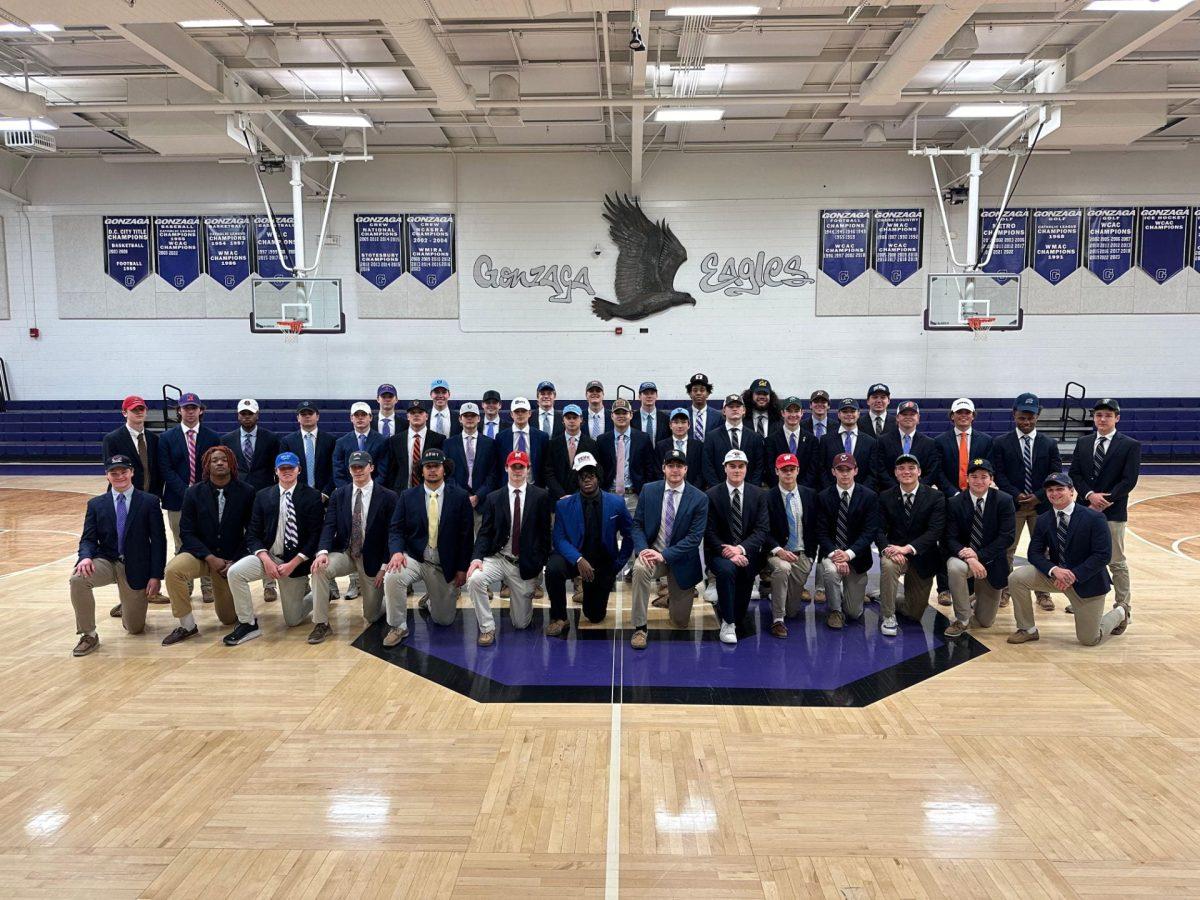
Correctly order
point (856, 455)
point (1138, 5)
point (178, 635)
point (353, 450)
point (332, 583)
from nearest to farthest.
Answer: point (178, 635) < point (332, 583) < point (856, 455) < point (353, 450) < point (1138, 5)

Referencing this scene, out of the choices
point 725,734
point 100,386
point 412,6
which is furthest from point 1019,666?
point 100,386

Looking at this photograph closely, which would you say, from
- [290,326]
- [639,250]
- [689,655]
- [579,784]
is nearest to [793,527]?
[689,655]

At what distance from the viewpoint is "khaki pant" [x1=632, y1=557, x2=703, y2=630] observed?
618 centimetres

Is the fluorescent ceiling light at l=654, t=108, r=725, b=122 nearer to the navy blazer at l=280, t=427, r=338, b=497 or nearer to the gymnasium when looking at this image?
the gymnasium

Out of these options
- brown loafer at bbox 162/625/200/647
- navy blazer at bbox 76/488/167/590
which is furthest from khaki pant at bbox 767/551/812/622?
navy blazer at bbox 76/488/167/590

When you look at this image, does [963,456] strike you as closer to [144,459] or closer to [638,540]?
[638,540]

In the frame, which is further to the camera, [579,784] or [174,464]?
[174,464]

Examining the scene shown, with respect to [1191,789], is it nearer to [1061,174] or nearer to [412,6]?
[412,6]

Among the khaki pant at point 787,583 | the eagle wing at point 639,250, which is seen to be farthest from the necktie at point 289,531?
the eagle wing at point 639,250

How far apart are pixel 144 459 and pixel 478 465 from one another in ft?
10.4

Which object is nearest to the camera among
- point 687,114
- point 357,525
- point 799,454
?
point 357,525

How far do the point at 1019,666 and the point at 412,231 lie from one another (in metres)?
14.2

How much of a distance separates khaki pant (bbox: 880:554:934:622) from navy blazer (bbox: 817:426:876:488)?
3.29 feet

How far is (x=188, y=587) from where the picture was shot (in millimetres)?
6406
